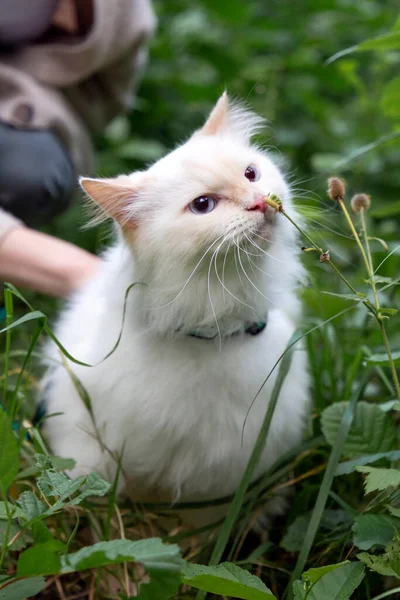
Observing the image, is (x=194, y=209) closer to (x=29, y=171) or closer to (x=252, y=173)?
(x=252, y=173)

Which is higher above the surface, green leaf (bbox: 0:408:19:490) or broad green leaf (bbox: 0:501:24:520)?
green leaf (bbox: 0:408:19:490)

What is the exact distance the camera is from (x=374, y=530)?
1.14 meters

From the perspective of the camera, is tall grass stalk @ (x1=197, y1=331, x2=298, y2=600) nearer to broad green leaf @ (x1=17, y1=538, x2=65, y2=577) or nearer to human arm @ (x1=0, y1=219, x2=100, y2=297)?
broad green leaf @ (x1=17, y1=538, x2=65, y2=577)

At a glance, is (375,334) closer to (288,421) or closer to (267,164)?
(288,421)

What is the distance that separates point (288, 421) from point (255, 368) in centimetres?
19

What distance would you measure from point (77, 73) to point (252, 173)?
1.28m

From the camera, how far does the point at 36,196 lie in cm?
224

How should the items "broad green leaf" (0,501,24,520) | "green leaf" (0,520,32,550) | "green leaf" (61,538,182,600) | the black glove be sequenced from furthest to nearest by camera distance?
the black glove → "green leaf" (0,520,32,550) → "broad green leaf" (0,501,24,520) → "green leaf" (61,538,182,600)

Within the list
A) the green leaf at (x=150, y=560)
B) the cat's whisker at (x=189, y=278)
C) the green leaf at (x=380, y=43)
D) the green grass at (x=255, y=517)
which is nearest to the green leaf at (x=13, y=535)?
the green grass at (x=255, y=517)

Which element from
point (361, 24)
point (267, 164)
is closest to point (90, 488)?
point (267, 164)

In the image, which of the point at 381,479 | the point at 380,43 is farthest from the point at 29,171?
the point at 381,479

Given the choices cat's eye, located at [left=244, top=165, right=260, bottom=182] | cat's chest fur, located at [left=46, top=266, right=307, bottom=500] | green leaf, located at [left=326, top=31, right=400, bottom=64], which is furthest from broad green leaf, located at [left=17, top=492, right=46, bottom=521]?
green leaf, located at [left=326, top=31, right=400, bottom=64]

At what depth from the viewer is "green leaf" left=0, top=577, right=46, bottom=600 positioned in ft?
3.20

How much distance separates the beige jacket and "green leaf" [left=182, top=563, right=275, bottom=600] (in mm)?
1693
